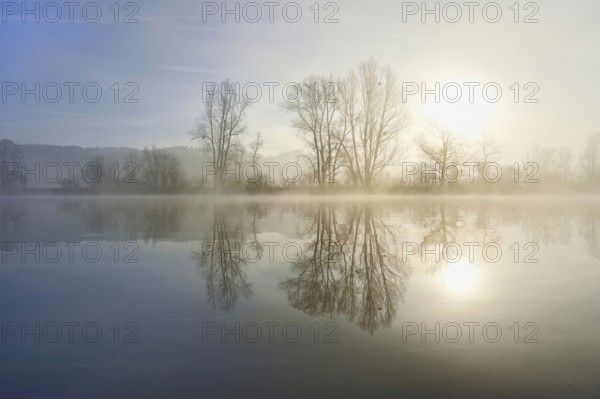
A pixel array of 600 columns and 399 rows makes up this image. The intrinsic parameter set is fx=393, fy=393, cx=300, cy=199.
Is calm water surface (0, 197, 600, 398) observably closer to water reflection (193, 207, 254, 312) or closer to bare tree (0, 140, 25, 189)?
water reflection (193, 207, 254, 312)

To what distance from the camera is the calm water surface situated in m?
2.42

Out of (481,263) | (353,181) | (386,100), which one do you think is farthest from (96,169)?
(481,263)

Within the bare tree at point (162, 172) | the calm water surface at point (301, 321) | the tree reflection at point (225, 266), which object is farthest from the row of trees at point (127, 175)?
the calm water surface at point (301, 321)

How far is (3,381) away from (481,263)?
5.58m

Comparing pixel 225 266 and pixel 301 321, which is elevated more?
pixel 225 266

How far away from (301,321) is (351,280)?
1.37 metres

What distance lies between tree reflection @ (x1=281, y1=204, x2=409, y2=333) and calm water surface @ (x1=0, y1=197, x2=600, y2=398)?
28 mm

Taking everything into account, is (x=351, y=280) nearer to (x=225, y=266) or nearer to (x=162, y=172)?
(x=225, y=266)

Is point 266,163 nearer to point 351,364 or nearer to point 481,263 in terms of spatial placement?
point 481,263

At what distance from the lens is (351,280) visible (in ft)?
15.3

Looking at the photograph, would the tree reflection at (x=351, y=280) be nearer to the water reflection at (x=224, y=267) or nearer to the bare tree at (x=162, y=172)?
the water reflection at (x=224, y=267)

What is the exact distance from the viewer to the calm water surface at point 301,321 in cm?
242

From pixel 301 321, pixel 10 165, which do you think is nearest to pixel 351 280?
pixel 301 321

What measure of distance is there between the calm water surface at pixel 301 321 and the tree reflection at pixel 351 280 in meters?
0.03
